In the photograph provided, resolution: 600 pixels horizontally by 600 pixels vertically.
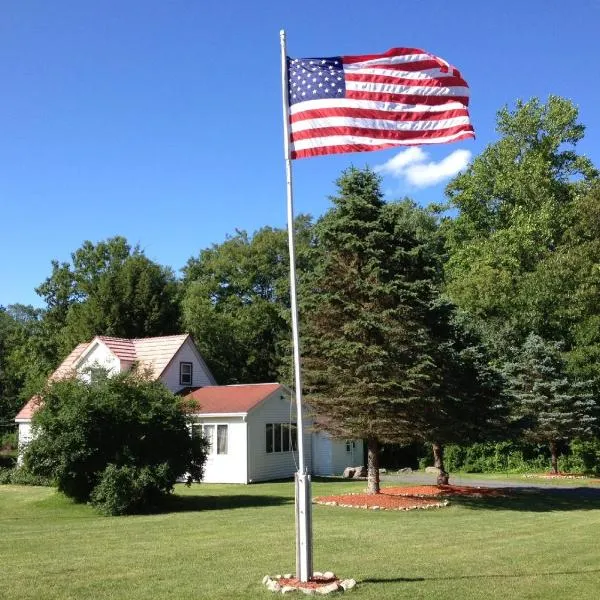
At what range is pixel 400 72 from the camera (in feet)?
31.9

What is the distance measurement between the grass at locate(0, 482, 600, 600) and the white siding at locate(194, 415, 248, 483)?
30.9ft

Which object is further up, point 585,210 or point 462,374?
point 585,210

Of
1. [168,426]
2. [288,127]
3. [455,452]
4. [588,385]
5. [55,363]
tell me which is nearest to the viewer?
[288,127]

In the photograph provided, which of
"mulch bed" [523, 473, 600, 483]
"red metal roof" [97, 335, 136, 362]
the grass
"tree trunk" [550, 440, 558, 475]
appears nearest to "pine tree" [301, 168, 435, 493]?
the grass

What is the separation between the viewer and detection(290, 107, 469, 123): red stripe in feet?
30.8

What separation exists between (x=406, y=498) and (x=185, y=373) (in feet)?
57.3

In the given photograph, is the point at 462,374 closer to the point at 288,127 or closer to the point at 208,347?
the point at 288,127

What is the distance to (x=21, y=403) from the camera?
55812 mm

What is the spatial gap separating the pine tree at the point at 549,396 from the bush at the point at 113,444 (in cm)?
1834

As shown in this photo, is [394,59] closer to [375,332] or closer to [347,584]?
[347,584]

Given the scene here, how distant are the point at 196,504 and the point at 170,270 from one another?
151 feet

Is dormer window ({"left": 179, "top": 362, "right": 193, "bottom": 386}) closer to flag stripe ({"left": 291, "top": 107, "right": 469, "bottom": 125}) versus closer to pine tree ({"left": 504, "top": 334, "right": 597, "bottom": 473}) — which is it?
pine tree ({"left": 504, "top": 334, "right": 597, "bottom": 473})

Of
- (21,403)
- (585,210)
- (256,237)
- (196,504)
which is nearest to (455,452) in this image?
(585,210)

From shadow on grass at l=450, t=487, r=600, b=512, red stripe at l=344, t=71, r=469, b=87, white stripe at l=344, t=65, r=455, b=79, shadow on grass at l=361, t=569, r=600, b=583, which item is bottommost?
shadow on grass at l=361, t=569, r=600, b=583
